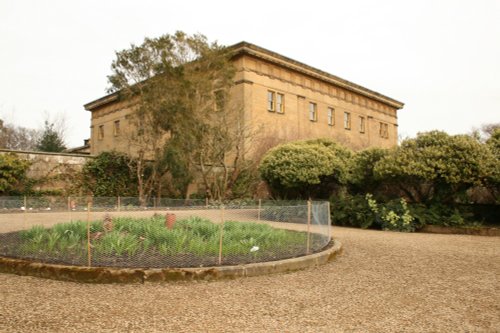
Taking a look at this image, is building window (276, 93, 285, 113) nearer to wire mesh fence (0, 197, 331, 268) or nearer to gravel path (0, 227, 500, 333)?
wire mesh fence (0, 197, 331, 268)

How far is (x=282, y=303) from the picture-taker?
487 centimetres

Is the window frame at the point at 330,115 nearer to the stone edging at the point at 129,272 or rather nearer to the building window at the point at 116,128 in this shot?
the building window at the point at 116,128

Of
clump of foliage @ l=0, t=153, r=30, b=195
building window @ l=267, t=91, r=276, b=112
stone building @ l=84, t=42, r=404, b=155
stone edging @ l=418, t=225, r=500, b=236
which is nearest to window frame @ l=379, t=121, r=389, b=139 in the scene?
stone building @ l=84, t=42, r=404, b=155

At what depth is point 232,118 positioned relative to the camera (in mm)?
23250

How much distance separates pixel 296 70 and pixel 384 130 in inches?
658

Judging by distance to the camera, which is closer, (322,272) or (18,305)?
(18,305)

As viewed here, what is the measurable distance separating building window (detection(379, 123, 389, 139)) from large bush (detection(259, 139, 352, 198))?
27993mm

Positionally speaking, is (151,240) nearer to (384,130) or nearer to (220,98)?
(220,98)

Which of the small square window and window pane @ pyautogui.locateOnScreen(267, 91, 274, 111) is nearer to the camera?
window pane @ pyautogui.locateOnScreen(267, 91, 274, 111)

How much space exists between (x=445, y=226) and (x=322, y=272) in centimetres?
780

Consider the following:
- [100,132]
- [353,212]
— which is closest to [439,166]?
[353,212]

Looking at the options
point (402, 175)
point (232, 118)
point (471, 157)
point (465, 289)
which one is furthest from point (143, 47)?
point (465, 289)

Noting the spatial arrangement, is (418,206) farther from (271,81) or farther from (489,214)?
(271,81)

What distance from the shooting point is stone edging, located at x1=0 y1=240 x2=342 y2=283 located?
5.70 m
